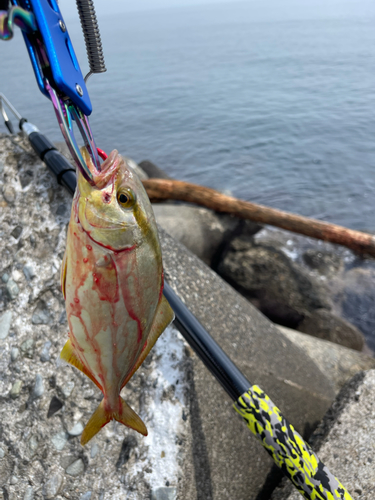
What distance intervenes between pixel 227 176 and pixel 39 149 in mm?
10860

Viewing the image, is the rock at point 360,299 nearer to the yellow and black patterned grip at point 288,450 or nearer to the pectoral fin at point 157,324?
the yellow and black patterned grip at point 288,450

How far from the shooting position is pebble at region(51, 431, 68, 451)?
1999mm

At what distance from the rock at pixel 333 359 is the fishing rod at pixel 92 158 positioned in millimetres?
2445

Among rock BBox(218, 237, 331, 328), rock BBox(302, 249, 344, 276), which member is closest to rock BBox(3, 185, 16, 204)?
rock BBox(218, 237, 331, 328)

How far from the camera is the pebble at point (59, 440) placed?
2.00m

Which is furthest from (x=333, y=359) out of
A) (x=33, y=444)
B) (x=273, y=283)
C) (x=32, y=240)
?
(x=32, y=240)

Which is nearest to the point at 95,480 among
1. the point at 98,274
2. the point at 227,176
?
the point at 98,274

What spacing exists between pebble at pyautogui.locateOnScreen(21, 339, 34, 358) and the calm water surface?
9.41m

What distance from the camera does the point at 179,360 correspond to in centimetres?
227

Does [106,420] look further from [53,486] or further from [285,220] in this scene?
[285,220]

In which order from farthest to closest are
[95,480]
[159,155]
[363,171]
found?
→ [159,155]
[363,171]
[95,480]

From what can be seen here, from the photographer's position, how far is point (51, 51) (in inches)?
36.0

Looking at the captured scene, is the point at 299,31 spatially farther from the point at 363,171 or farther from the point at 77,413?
the point at 77,413

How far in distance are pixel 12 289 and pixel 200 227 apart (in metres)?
5.10
